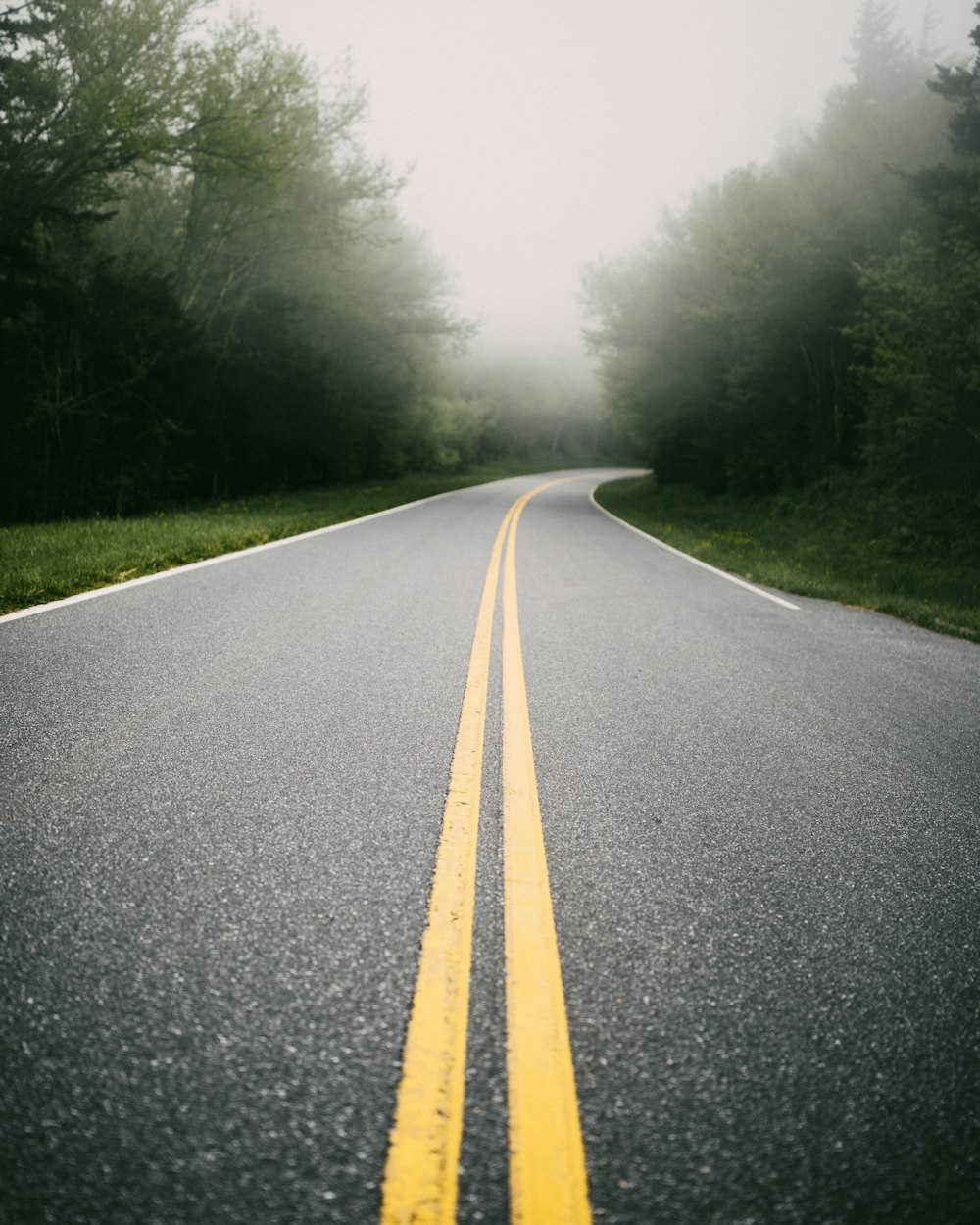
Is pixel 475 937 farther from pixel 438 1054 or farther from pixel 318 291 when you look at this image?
pixel 318 291

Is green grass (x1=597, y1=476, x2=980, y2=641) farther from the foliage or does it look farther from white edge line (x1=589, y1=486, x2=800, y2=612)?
the foliage

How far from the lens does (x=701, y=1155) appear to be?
133cm

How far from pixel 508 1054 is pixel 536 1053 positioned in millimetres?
68

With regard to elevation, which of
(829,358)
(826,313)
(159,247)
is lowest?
(829,358)

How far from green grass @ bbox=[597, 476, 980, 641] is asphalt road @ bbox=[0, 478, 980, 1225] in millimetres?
5334

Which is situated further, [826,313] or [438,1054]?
[826,313]

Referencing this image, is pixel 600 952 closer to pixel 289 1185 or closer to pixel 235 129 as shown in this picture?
pixel 289 1185

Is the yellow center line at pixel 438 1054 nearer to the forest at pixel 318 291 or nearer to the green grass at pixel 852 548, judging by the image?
the green grass at pixel 852 548

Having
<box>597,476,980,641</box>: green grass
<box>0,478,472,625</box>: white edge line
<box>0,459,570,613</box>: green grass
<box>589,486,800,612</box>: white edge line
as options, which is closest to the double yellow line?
<box>0,478,472,625</box>: white edge line

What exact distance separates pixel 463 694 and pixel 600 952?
7.63 feet

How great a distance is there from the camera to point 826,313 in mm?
19656

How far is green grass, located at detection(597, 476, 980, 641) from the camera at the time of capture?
940 cm

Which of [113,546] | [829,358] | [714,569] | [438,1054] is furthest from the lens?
[829,358]

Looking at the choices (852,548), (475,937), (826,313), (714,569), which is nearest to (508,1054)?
(475,937)
